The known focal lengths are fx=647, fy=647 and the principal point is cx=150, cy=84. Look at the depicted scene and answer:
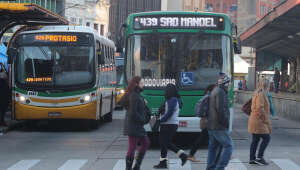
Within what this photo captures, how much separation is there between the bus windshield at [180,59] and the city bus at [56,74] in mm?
4827

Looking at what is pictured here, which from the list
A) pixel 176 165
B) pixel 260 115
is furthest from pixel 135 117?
pixel 260 115

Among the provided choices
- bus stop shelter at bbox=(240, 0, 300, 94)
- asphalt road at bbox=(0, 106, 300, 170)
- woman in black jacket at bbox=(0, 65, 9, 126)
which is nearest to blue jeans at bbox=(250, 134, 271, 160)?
asphalt road at bbox=(0, 106, 300, 170)

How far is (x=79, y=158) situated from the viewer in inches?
514

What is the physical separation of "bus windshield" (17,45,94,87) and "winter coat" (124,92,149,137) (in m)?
9.39

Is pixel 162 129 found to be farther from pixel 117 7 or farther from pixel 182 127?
pixel 117 7

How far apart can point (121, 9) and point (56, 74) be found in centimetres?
8923

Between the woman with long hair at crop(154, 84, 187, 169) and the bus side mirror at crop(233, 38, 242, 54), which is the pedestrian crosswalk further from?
the bus side mirror at crop(233, 38, 242, 54)

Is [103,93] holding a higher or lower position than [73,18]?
lower

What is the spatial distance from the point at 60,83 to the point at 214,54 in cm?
627

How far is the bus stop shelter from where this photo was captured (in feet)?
88.4

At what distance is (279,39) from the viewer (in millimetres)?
37531

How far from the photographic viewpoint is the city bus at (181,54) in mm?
14641

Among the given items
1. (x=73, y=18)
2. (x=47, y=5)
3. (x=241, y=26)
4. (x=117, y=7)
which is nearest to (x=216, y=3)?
(x=241, y=26)

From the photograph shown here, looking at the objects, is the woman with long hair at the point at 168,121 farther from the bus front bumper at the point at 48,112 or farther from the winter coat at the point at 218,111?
the bus front bumper at the point at 48,112
